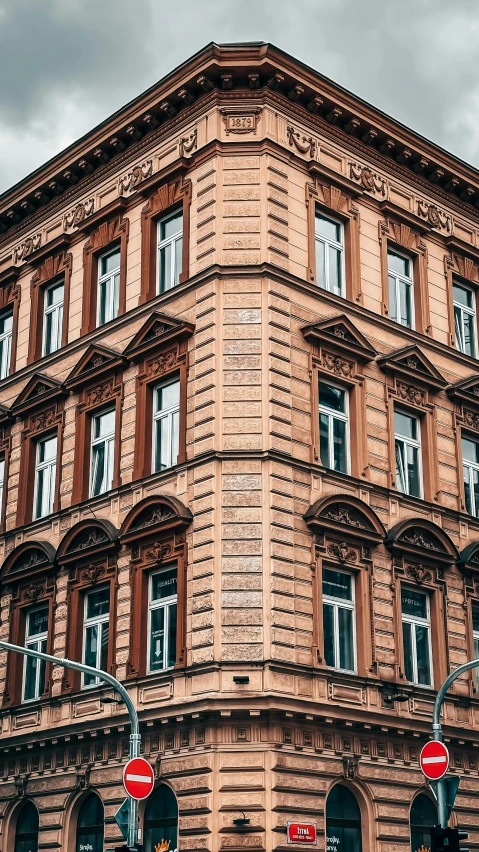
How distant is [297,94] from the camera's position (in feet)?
93.8

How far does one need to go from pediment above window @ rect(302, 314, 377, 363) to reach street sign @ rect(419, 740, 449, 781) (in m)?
9.67

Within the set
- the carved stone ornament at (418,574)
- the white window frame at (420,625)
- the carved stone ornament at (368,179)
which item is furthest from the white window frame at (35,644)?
the carved stone ornament at (368,179)

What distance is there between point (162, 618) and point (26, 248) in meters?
13.5

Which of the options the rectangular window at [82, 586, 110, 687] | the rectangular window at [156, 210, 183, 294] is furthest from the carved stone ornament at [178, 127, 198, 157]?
the rectangular window at [82, 586, 110, 687]

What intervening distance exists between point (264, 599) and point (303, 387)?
5.21m

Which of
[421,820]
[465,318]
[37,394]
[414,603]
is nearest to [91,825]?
[421,820]

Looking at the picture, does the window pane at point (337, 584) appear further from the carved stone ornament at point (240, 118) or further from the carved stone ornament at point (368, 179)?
the carved stone ornament at point (240, 118)

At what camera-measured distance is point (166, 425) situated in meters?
27.1

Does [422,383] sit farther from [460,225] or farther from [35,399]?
Answer: [35,399]

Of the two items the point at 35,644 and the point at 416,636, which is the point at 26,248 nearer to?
the point at 35,644

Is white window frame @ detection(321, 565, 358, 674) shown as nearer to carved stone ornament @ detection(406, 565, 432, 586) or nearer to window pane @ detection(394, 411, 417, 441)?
carved stone ornament @ detection(406, 565, 432, 586)

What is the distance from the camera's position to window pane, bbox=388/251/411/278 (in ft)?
101

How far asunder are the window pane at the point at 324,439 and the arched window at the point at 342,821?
7.06 metres

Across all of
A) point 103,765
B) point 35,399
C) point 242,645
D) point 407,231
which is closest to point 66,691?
point 103,765
